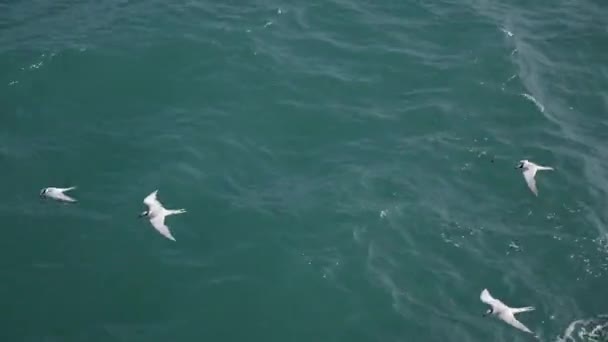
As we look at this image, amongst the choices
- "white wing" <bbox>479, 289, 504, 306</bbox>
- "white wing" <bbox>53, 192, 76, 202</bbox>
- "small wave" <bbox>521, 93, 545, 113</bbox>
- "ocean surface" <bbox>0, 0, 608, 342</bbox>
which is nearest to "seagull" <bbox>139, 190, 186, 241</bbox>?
"ocean surface" <bbox>0, 0, 608, 342</bbox>

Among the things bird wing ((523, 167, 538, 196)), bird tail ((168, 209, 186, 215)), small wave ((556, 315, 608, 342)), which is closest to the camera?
small wave ((556, 315, 608, 342))

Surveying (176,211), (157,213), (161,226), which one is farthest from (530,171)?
(157,213)

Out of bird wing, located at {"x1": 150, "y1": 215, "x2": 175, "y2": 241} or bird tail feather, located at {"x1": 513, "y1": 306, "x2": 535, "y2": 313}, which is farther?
bird wing, located at {"x1": 150, "y1": 215, "x2": 175, "y2": 241}

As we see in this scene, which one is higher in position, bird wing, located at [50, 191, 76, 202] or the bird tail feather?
bird wing, located at [50, 191, 76, 202]

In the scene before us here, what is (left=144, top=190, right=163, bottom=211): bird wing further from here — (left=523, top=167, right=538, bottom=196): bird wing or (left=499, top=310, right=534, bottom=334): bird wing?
(left=523, top=167, right=538, bottom=196): bird wing

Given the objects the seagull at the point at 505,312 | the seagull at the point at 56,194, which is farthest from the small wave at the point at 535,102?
the seagull at the point at 56,194

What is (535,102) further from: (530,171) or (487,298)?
(487,298)

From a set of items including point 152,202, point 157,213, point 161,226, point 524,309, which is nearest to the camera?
point 524,309
